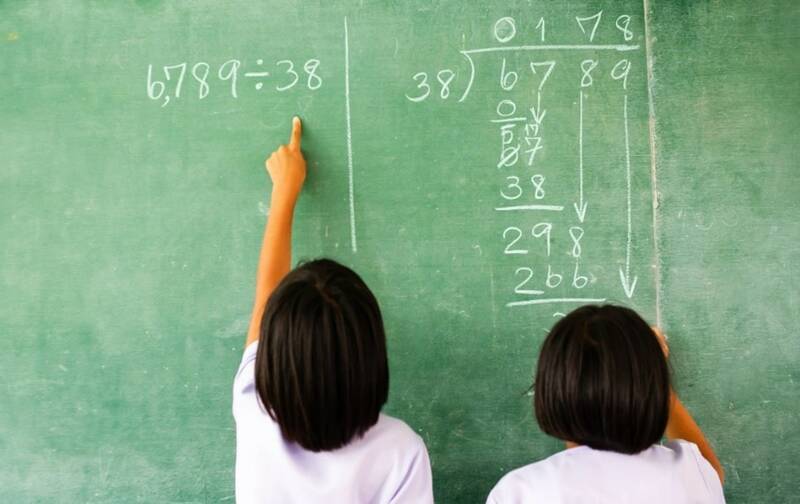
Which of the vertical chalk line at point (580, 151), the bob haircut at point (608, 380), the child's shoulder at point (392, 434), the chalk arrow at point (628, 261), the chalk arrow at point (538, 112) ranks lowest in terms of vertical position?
the child's shoulder at point (392, 434)

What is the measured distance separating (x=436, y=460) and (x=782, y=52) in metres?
1.45

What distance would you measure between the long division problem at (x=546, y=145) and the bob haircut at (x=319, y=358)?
623mm

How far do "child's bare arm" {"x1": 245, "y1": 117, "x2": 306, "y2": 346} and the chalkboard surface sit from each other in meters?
0.04

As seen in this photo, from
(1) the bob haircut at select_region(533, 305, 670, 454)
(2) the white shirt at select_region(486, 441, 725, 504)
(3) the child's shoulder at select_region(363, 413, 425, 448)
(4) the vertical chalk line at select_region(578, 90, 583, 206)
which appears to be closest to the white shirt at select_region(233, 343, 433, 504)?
(3) the child's shoulder at select_region(363, 413, 425, 448)

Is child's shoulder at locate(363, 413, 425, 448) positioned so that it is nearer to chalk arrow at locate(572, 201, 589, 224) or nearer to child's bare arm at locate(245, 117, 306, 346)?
child's bare arm at locate(245, 117, 306, 346)

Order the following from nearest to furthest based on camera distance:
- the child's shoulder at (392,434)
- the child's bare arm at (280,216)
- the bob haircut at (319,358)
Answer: the bob haircut at (319,358) → the child's shoulder at (392,434) → the child's bare arm at (280,216)

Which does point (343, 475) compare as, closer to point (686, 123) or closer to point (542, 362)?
point (542, 362)

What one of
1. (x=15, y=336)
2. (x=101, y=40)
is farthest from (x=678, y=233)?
(x=15, y=336)

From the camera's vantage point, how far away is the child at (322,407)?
3.53 ft

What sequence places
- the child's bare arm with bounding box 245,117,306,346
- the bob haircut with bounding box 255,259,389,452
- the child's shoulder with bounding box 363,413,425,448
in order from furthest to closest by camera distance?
the child's bare arm with bounding box 245,117,306,346 → the child's shoulder with bounding box 363,413,425,448 → the bob haircut with bounding box 255,259,389,452

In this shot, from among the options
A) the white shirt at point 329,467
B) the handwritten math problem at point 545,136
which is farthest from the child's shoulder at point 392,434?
the handwritten math problem at point 545,136

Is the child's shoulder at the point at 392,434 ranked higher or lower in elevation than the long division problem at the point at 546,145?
lower

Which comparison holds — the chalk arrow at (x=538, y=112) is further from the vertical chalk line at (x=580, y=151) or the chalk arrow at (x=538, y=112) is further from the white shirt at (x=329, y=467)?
the white shirt at (x=329, y=467)

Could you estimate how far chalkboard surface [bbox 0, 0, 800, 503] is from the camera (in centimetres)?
161
